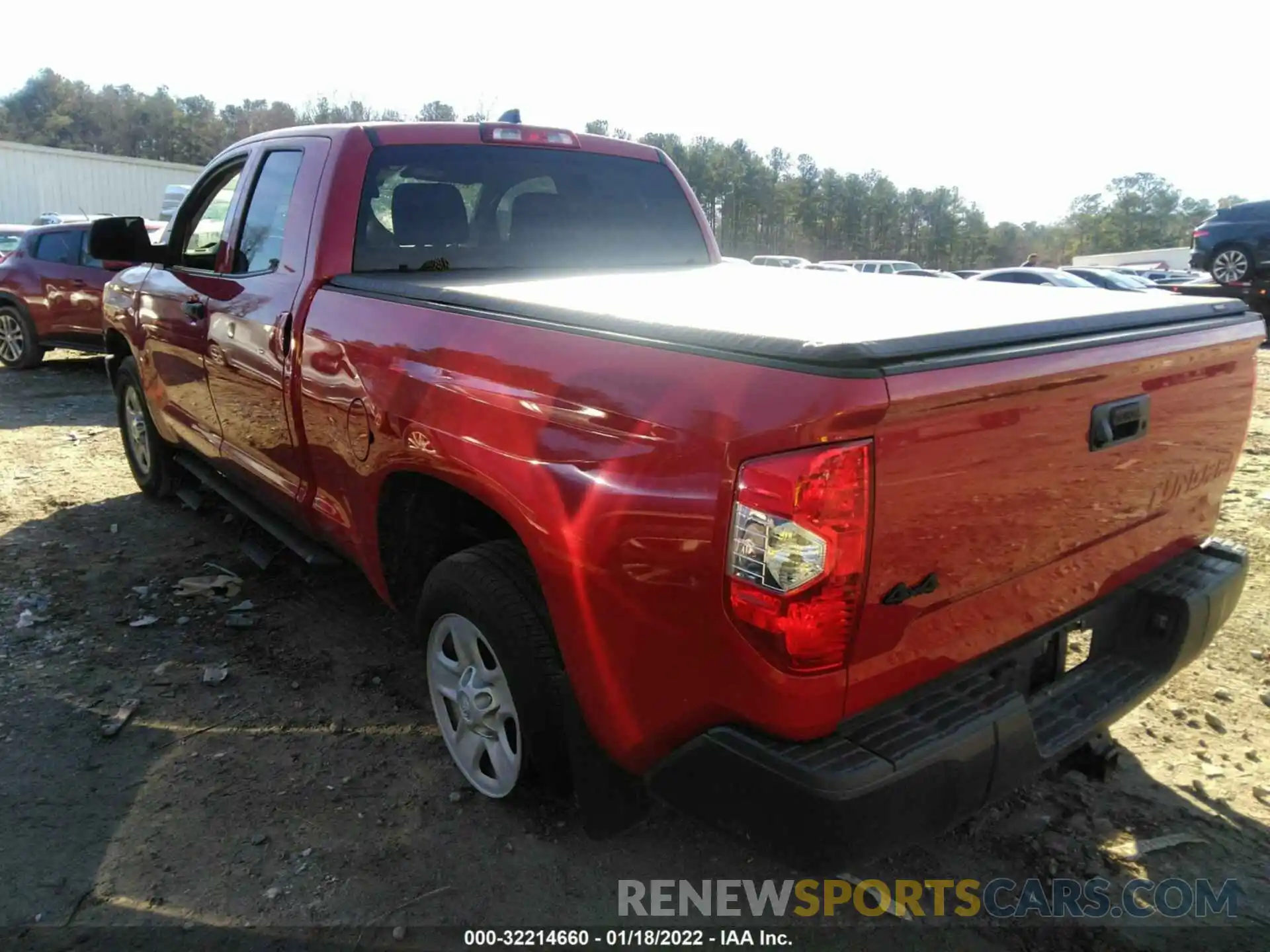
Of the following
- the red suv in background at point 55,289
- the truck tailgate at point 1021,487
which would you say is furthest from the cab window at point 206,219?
the red suv in background at point 55,289

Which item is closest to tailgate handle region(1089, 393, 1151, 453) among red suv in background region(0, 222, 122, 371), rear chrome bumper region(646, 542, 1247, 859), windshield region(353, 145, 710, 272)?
rear chrome bumper region(646, 542, 1247, 859)

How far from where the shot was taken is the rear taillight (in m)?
1.63

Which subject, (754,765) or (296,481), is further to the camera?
(296,481)

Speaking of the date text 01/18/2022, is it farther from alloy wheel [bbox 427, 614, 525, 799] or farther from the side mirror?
the side mirror

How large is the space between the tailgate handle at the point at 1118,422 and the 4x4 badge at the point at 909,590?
1.81 ft

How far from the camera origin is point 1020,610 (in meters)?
2.10

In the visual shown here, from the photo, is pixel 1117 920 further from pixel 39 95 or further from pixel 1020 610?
pixel 39 95

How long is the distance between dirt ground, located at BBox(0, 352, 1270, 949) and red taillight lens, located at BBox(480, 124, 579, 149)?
2.11 metres

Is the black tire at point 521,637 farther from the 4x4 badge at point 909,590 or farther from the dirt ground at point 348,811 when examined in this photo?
the 4x4 badge at point 909,590

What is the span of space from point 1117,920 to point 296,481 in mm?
2910

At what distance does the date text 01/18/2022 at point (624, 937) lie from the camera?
228cm

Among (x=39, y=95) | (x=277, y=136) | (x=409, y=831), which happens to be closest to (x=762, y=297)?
(x=409, y=831)

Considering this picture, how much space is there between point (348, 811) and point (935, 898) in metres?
1.67

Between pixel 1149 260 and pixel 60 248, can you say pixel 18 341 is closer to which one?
pixel 60 248
